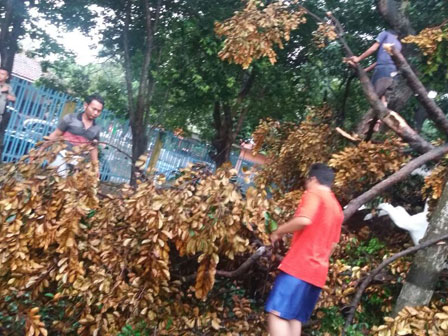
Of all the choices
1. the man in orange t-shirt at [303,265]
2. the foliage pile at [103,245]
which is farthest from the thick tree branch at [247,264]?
the man in orange t-shirt at [303,265]

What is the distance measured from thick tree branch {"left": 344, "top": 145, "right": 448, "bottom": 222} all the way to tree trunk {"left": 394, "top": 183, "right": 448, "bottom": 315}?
1.42ft

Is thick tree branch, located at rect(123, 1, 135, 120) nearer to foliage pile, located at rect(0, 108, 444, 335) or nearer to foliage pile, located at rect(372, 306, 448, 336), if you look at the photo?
foliage pile, located at rect(0, 108, 444, 335)

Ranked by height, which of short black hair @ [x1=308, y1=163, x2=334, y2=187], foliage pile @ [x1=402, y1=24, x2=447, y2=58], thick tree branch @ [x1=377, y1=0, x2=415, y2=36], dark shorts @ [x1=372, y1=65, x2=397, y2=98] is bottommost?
short black hair @ [x1=308, y1=163, x2=334, y2=187]

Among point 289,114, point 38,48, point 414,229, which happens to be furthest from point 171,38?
point 414,229

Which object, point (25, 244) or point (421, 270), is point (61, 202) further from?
point (421, 270)

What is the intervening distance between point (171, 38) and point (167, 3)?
1.39 m

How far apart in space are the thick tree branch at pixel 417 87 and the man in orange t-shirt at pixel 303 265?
181 centimetres

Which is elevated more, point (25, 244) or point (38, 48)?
point (38, 48)

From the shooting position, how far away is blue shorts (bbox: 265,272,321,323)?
275cm

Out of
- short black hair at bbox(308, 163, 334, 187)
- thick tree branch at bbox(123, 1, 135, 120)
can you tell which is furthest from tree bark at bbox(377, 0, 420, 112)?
thick tree branch at bbox(123, 1, 135, 120)

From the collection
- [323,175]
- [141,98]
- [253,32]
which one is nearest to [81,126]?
[253,32]

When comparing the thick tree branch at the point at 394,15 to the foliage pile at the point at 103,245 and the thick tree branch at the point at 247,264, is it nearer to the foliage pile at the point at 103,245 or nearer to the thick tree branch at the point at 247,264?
the foliage pile at the point at 103,245

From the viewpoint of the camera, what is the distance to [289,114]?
37.8 ft

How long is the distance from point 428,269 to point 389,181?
0.80 metres
